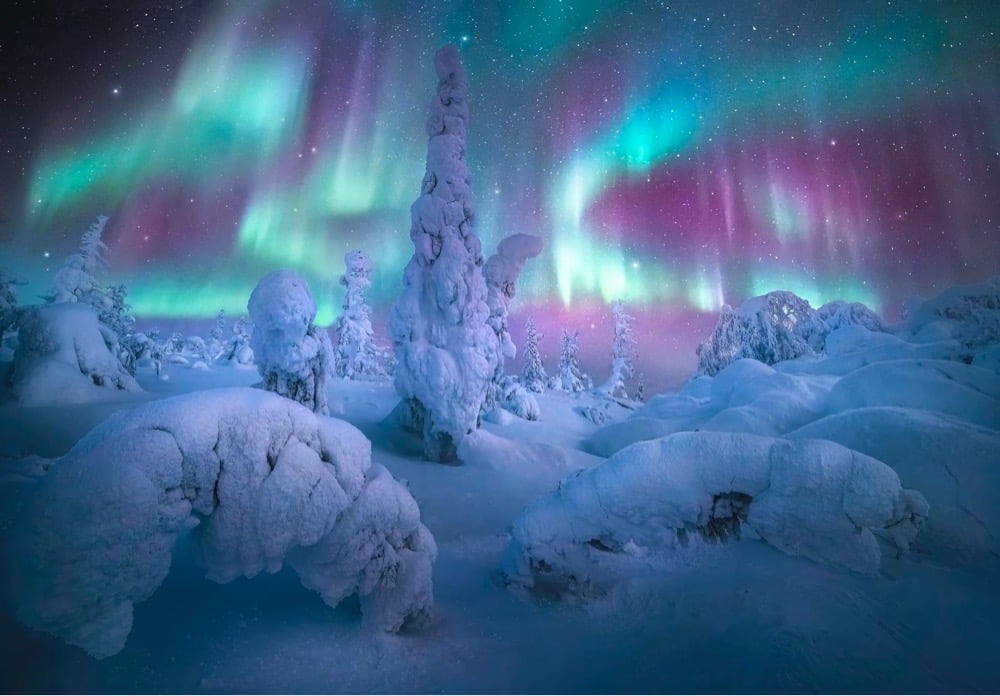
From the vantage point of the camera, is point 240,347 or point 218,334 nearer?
point 240,347

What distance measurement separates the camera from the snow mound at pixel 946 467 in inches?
227

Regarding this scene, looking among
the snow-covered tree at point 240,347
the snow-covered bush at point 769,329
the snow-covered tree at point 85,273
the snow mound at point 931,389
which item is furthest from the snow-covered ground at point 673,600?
the snow-covered tree at point 240,347

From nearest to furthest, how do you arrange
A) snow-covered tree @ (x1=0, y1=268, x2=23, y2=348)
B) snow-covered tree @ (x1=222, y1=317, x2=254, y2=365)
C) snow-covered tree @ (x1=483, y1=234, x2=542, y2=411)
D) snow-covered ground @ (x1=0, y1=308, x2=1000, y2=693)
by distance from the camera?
snow-covered ground @ (x1=0, y1=308, x2=1000, y2=693) < snow-covered tree @ (x1=0, y1=268, x2=23, y2=348) < snow-covered tree @ (x1=483, y1=234, x2=542, y2=411) < snow-covered tree @ (x1=222, y1=317, x2=254, y2=365)

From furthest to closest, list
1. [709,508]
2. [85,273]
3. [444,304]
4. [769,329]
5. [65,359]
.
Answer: [769,329] → [85,273] → [444,304] → [65,359] → [709,508]

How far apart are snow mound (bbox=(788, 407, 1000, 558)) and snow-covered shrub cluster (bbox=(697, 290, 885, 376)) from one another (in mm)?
22542

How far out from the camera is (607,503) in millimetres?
5664

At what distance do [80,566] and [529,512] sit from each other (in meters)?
5.11

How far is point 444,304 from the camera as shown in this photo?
52.1 feet

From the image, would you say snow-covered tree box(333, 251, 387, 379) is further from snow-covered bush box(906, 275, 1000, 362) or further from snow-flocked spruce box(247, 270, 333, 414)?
snow-covered bush box(906, 275, 1000, 362)

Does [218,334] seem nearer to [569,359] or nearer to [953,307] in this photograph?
[569,359]

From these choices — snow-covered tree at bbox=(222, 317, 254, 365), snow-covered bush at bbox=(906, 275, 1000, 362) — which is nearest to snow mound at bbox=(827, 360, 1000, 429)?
snow-covered bush at bbox=(906, 275, 1000, 362)

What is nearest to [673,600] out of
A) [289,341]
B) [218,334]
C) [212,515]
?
[212,515]

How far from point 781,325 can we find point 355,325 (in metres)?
31.5

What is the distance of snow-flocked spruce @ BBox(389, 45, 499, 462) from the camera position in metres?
15.6
